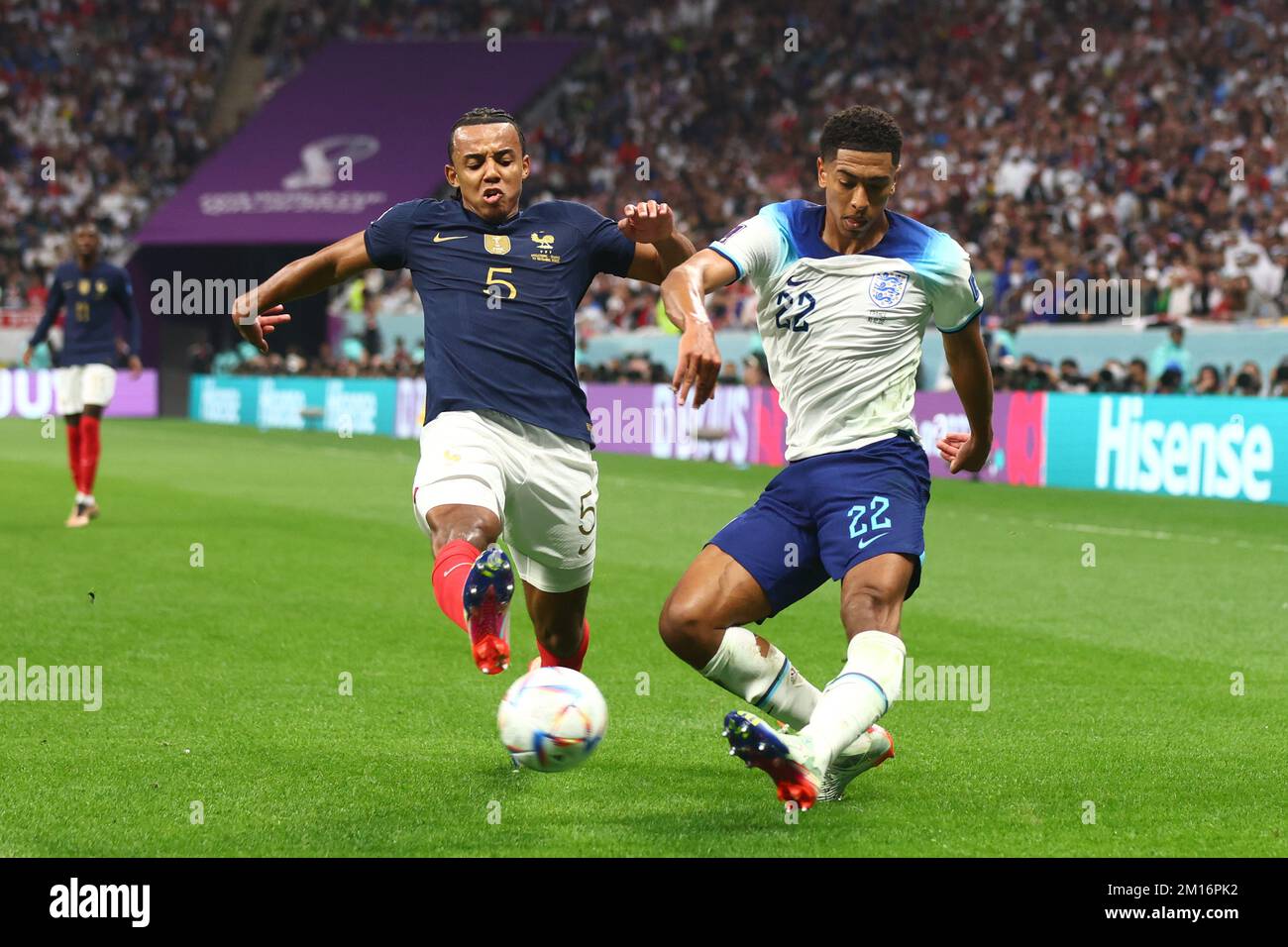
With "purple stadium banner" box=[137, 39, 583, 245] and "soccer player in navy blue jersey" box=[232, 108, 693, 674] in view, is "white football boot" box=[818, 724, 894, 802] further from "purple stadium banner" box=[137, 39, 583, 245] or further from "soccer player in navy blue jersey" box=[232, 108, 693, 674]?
"purple stadium banner" box=[137, 39, 583, 245]

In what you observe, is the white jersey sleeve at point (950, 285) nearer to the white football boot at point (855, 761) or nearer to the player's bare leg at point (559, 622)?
the white football boot at point (855, 761)

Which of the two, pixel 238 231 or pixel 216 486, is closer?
pixel 216 486

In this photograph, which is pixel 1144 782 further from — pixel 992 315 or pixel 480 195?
pixel 992 315

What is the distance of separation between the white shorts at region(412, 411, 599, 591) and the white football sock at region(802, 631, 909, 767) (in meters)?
1.30

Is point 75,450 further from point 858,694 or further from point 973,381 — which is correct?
point 858,694

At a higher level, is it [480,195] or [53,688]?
[480,195]

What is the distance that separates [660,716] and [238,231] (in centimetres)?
3325

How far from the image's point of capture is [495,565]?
16.3ft

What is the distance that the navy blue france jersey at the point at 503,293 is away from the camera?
6.18m

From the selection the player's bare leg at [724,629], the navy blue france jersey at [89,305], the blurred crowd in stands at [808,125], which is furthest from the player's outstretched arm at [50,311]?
the player's bare leg at [724,629]

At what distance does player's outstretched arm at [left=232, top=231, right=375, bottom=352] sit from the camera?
6.33 metres

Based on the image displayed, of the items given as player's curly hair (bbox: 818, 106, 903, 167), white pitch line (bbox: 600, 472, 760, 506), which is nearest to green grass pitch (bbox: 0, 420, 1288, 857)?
player's curly hair (bbox: 818, 106, 903, 167)
